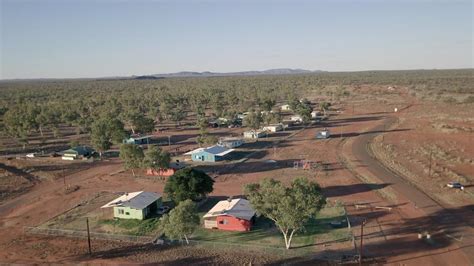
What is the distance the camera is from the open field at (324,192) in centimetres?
3102

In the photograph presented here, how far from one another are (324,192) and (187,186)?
15.5 m

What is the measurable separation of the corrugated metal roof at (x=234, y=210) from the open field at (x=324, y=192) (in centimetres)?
145

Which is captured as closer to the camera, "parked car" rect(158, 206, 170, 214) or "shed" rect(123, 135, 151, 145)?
"parked car" rect(158, 206, 170, 214)

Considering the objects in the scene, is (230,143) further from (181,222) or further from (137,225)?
(181,222)

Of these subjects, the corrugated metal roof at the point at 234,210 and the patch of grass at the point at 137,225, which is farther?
the patch of grass at the point at 137,225

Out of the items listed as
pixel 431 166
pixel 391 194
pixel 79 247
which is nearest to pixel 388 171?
pixel 431 166

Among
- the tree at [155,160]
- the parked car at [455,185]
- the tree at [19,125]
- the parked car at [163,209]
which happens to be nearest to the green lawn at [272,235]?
the parked car at [163,209]

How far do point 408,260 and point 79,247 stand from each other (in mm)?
24868

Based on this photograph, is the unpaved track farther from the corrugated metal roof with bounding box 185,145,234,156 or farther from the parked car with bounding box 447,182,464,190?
the corrugated metal roof with bounding box 185,145,234,156

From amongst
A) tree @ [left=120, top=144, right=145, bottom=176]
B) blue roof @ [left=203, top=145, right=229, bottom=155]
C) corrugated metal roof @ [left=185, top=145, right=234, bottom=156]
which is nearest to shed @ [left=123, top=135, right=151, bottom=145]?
corrugated metal roof @ [left=185, top=145, right=234, bottom=156]

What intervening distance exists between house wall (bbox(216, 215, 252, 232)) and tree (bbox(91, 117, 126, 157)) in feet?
117

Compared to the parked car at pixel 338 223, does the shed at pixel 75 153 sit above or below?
above

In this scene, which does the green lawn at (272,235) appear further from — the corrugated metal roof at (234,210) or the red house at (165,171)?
the red house at (165,171)

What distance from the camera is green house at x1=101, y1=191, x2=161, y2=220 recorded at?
37.9 meters
